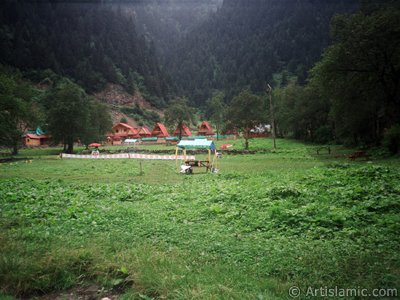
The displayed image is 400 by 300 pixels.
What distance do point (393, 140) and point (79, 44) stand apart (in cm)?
14737

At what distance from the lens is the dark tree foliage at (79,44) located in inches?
4523

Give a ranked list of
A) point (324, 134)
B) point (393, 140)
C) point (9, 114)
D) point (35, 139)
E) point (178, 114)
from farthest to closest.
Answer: point (178, 114), point (35, 139), point (324, 134), point (9, 114), point (393, 140)

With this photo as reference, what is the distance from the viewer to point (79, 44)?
437 ft

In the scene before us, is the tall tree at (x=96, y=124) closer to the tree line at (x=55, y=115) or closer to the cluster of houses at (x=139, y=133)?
the tree line at (x=55, y=115)

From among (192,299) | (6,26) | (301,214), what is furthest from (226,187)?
(6,26)

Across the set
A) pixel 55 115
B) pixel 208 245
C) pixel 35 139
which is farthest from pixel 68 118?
pixel 208 245

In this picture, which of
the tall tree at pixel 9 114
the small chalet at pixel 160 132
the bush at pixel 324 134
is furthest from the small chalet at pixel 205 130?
the tall tree at pixel 9 114

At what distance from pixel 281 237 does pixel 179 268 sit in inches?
108

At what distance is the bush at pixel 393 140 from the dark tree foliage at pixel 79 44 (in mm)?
117582

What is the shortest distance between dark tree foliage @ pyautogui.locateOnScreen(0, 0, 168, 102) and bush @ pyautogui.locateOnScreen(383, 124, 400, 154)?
118 meters

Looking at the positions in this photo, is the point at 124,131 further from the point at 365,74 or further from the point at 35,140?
the point at 365,74

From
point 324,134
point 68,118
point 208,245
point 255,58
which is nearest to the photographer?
point 208,245

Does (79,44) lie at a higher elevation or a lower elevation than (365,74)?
higher

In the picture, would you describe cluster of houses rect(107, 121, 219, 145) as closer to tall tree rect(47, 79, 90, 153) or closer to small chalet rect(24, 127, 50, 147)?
small chalet rect(24, 127, 50, 147)
